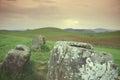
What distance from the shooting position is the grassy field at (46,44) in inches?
281

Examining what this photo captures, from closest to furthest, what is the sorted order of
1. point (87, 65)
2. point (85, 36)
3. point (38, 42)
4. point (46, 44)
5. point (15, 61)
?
point (87, 65) → point (15, 61) → point (85, 36) → point (46, 44) → point (38, 42)

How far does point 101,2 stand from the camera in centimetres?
862

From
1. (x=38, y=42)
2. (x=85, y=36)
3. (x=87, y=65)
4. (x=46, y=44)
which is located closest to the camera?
(x=87, y=65)

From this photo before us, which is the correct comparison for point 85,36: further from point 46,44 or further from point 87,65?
point 87,65

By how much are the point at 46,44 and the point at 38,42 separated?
46cm

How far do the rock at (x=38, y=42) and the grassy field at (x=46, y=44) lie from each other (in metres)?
0.16

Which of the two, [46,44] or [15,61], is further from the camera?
[46,44]

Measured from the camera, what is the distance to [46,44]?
9.94 m

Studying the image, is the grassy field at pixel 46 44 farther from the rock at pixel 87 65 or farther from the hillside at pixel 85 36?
the rock at pixel 87 65

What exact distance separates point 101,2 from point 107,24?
795mm

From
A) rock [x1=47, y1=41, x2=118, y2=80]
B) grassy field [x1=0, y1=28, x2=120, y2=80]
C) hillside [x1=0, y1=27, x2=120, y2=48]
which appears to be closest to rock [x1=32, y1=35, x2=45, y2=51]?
grassy field [x1=0, y1=28, x2=120, y2=80]


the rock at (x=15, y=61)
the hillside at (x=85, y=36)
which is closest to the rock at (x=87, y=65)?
the rock at (x=15, y=61)

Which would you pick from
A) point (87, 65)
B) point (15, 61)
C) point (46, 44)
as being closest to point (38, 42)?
point (46, 44)

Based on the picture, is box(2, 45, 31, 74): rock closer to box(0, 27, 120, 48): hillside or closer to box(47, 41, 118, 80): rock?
box(0, 27, 120, 48): hillside
